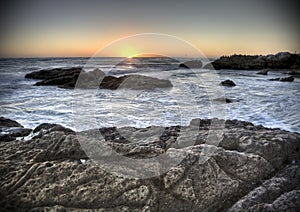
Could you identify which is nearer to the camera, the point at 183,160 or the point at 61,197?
the point at 61,197

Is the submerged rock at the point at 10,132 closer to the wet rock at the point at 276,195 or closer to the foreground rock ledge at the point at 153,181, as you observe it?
the foreground rock ledge at the point at 153,181

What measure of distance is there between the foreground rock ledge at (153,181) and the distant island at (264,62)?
3719cm

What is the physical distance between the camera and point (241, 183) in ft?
9.46

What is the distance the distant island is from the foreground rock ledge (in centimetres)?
3719

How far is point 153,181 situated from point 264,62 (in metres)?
41.0

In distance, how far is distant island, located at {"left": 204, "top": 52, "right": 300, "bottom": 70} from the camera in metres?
37.1

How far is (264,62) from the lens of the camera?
38.8 metres

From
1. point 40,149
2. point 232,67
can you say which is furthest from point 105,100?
point 232,67

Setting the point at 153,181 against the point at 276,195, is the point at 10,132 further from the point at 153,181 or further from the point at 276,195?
the point at 276,195

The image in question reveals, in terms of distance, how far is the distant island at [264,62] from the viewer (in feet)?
122

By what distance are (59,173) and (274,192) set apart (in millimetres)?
2437

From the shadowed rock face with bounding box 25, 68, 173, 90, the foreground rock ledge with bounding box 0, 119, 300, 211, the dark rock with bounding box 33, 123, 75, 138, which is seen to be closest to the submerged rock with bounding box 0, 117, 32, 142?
the dark rock with bounding box 33, 123, 75, 138

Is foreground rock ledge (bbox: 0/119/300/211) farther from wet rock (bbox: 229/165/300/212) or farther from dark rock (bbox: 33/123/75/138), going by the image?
dark rock (bbox: 33/123/75/138)

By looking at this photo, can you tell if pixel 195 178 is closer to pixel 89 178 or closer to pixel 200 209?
pixel 200 209
